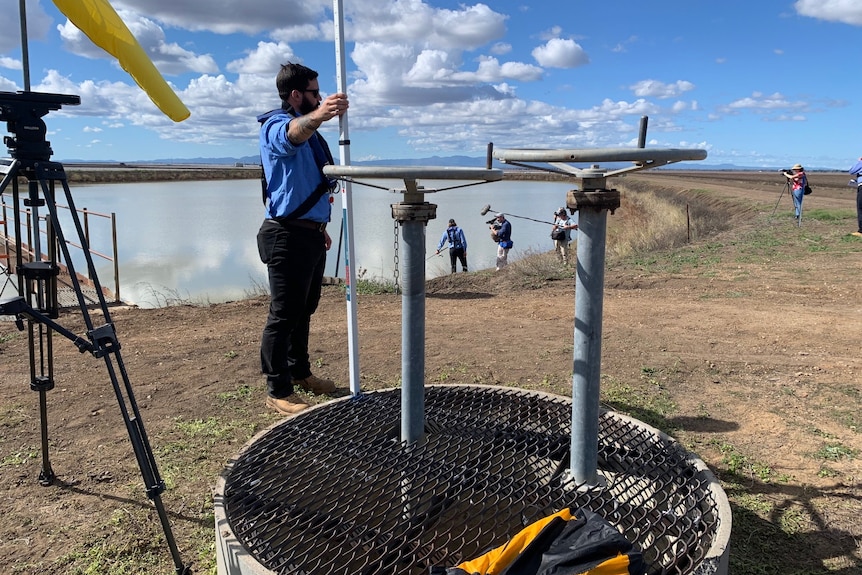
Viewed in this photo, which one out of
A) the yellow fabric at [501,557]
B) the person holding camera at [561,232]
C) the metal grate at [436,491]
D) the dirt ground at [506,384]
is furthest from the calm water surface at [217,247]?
the yellow fabric at [501,557]

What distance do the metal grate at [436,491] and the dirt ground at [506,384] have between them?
0.40 metres

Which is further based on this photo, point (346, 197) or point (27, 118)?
point (346, 197)

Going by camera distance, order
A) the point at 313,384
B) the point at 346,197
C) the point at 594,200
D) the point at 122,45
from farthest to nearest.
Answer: the point at 313,384
the point at 346,197
the point at 122,45
the point at 594,200

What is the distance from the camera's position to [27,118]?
233cm

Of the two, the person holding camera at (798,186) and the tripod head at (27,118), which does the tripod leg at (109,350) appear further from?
the person holding camera at (798,186)

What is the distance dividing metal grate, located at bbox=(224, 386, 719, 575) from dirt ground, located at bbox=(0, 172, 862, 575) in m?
0.40

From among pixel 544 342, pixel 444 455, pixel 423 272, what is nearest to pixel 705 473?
pixel 444 455

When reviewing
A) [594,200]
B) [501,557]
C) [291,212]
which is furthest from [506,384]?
[501,557]

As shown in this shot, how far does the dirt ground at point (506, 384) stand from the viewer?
9.09 feet

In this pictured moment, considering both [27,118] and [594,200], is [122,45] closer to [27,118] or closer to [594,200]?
[27,118]

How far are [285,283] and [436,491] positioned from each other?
5.12 feet

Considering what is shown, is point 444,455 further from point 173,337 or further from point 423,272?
point 173,337

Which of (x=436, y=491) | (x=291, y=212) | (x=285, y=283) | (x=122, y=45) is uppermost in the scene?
(x=122, y=45)

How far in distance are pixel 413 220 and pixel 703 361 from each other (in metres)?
3.43
